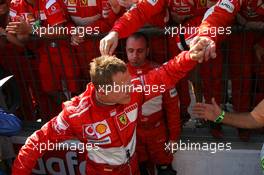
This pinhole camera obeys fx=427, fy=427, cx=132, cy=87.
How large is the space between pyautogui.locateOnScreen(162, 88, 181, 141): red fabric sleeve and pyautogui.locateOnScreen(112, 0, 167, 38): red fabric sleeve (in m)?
0.51

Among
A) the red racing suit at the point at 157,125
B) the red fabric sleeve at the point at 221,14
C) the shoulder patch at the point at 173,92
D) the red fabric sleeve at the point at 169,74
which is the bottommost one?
the red racing suit at the point at 157,125

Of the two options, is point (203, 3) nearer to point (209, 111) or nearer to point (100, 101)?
point (209, 111)

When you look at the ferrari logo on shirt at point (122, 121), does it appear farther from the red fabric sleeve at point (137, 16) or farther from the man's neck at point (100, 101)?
the red fabric sleeve at point (137, 16)

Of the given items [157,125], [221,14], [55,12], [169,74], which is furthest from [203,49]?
[55,12]

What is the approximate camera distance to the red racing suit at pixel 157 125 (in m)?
3.04

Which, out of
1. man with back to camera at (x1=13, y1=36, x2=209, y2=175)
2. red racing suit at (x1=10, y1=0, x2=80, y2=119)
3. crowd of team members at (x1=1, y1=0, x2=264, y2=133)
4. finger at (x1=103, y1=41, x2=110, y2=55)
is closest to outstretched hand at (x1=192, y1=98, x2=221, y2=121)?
man with back to camera at (x1=13, y1=36, x2=209, y2=175)

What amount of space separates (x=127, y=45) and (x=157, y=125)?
646 mm

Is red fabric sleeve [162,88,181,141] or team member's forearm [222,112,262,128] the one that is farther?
red fabric sleeve [162,88,181,141]

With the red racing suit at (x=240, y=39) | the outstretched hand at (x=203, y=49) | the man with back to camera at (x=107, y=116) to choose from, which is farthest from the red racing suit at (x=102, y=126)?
the red racing suit at (x=240, y=39)

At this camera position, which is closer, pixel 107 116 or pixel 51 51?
pixel 107 116

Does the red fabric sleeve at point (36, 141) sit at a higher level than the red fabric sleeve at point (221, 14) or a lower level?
lower

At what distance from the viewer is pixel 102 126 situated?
2.75 metres

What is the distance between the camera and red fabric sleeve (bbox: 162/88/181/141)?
3033 mm

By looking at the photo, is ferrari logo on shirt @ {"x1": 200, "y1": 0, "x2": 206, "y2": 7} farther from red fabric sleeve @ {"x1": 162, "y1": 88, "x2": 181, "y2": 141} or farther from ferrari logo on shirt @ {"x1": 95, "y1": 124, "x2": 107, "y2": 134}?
ferrari logo on shirt @ {"x1": 95, "y1": 124, "x2": 107, "y2": 134}
